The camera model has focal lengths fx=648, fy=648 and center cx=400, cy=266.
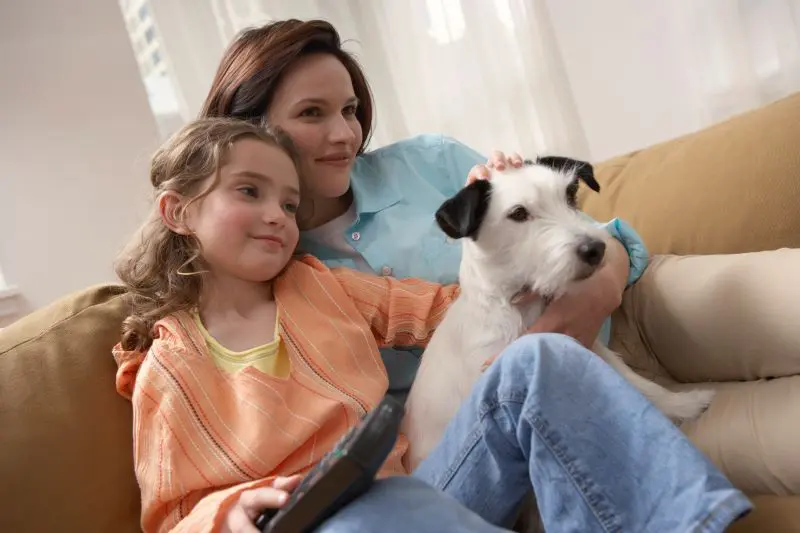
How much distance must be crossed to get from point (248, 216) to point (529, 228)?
580 mm

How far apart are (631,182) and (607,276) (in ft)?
1.65

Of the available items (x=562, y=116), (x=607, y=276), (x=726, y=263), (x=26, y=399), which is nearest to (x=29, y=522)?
(x=26, y=399)

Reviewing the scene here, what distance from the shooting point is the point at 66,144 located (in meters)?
2.52

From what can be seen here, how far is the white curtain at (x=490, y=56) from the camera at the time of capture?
1849mm

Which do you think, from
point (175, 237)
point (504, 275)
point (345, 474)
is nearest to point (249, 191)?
point (175, 237)

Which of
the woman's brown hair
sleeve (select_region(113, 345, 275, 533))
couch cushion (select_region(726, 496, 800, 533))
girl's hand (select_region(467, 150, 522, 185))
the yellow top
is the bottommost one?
couch cushion (select_region(726, 496, 800, 533))

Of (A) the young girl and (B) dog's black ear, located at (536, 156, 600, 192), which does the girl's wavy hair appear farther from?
(B) dog's black ear, located at (536, 156, 600, 192)

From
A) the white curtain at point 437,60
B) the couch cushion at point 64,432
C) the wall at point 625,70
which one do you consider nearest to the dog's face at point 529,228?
the couch cushion at point 64,432

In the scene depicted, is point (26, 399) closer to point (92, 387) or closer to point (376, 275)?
point (92, 387)

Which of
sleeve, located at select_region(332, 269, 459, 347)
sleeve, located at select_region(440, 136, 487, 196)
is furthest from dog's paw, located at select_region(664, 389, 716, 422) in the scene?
sleeve, located at select_region(440, 136, 487, 196)

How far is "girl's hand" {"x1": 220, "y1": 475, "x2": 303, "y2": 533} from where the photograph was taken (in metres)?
0.91

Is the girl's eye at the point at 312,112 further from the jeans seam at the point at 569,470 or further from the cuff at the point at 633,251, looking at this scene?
the jeans seam at the point at 569,470

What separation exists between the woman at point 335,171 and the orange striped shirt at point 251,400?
185 millimetres

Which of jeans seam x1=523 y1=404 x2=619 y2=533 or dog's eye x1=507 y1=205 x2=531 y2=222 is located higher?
dog's eye x1=507 y1=205 x2=531 y2=222
